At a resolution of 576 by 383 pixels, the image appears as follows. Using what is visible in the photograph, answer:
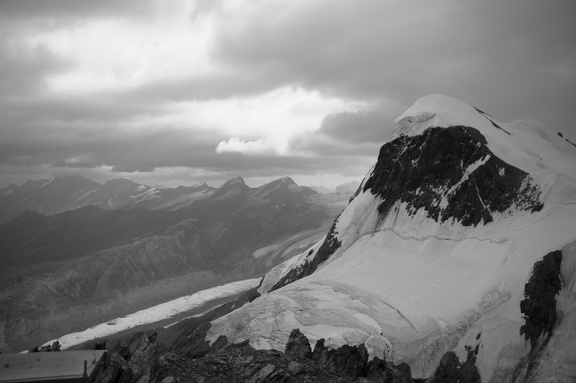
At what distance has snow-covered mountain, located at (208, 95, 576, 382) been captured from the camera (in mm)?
46594

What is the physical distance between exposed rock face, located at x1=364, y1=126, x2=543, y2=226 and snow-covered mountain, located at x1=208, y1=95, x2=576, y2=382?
241 mm

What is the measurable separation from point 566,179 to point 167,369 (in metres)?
65.5

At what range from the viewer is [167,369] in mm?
29047

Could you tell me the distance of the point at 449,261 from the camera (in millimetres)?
68250

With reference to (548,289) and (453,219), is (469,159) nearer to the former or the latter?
(453,219)

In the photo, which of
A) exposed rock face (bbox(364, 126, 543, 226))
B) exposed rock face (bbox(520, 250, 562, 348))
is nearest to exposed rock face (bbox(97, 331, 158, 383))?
Result: exposed rock face (bbox(520, 250, 562, 348))

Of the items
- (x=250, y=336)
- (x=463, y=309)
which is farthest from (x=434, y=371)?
(x=250, y=336)

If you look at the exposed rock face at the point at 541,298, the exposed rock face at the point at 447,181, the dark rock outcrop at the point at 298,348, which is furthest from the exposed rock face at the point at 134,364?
the exposed rock face at the point at 447,181

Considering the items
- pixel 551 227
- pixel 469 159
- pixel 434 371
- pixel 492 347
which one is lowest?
pixel 434 371

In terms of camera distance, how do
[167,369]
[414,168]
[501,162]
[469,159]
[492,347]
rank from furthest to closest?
[414,168] < [469,159] < [501,162] < [492,347] < [167,369]

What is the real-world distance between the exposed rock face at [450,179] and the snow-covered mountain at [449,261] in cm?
24

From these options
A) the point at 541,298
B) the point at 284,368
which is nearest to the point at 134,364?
the point at 284,368

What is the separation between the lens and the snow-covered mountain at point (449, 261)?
46.6m

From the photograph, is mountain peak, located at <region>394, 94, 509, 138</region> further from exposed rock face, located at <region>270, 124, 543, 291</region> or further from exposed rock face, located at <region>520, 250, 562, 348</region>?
exposed rock face, located at <region>520, 250, 562, 348</region>
